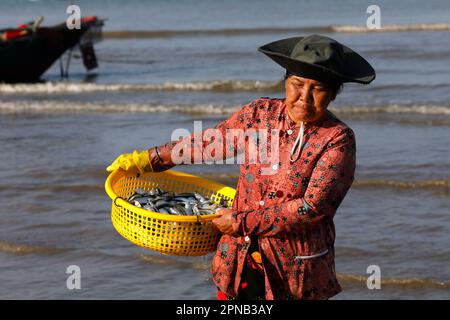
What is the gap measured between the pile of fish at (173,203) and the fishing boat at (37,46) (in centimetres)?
1423

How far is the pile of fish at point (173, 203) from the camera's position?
3633mm

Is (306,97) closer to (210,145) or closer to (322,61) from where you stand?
(322,61)

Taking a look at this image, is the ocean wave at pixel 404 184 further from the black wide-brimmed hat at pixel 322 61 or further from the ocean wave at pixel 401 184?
the black wide-brimmed hat at pixel 322 61

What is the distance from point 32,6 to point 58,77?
Result: 26479mm

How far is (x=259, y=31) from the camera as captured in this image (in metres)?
27.5

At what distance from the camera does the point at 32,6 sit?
147 feet

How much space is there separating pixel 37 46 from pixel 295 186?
51.7ft

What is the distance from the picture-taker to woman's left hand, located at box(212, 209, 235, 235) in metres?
3.28

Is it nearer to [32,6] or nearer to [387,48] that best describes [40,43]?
[387,48]

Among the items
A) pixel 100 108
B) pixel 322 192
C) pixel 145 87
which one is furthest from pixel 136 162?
pixel 145 87

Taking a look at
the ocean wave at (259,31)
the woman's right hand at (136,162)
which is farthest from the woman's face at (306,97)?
the ocean wave at (259,31)

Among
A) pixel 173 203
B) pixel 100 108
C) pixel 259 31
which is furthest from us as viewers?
pixel 259 31

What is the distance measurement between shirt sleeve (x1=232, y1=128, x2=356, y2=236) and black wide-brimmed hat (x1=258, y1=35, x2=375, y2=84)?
0.20 metres
